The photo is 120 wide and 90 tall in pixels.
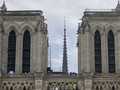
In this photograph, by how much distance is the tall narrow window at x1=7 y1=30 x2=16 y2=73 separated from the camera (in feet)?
227

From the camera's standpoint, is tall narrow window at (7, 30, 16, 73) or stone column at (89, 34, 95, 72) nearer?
stone column at (89, 34, 95, 72)

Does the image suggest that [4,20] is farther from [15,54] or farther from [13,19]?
[15,54]

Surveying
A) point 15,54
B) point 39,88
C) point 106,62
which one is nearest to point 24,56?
point 15,54

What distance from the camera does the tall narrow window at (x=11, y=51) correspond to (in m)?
69.2

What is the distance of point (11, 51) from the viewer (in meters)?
69.8

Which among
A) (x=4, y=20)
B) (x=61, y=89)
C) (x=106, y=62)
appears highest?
(x=4, y=20)

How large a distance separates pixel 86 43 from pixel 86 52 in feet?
4.72

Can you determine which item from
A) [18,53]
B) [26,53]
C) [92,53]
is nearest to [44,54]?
[26,53]

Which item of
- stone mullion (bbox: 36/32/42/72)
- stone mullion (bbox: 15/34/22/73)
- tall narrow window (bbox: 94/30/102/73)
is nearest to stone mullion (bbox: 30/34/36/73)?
stone mullion (bbox: 36/32/42/72)

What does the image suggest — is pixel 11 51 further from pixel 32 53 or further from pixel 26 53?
pixel 32 53

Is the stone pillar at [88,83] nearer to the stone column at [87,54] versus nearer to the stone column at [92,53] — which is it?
the stone column at [87,54]

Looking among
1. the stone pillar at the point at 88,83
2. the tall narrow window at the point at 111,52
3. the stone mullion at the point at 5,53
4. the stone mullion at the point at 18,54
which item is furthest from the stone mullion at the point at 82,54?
the stone mullion at the point at 5,53

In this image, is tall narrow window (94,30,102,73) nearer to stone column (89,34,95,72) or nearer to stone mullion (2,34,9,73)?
stone column (89,34,95,72)

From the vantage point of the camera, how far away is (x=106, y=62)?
68938 mm
